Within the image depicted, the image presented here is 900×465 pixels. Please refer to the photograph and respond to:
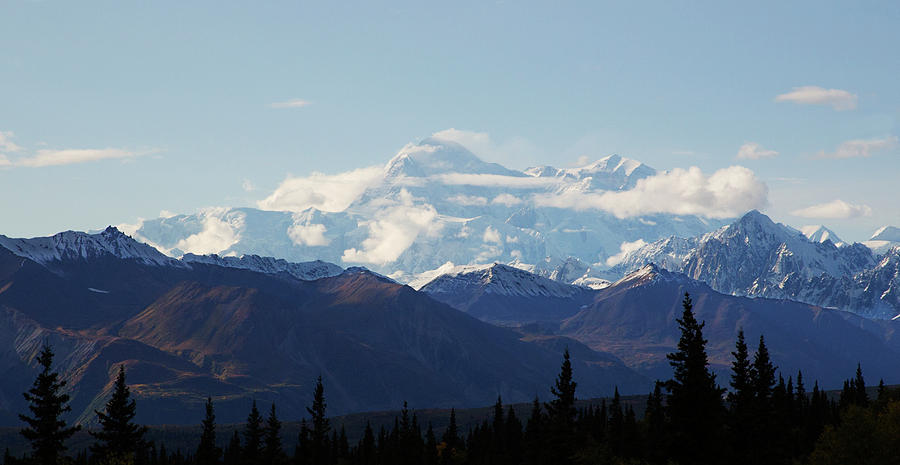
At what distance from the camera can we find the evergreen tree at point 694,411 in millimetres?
88125

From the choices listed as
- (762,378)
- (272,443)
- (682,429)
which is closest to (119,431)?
(272,443)

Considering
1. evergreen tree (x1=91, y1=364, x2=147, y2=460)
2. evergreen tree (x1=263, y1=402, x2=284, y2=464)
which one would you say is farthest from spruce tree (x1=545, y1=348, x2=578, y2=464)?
evergreen tree (x1=91, y1=364, x2=147, y2=460)

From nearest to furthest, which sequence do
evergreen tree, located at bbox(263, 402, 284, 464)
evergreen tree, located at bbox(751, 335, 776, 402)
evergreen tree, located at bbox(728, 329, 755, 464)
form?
evergreen tree, located at bbox(728, 329, 755, 464) → evergreen tree, located at bbox(263, 402, 284, 464) → evergreen tree, located at bbox(751, 335, 776, 402)

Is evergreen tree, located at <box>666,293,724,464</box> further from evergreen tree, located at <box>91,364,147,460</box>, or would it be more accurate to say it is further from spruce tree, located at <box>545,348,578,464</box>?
evergreen tree, located at <box>91,364,147,460</box>

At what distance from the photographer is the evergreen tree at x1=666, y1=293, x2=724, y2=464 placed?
88.1 m

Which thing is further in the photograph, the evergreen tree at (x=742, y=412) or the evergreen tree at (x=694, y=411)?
the evergreen tree at (x=742, y=412)

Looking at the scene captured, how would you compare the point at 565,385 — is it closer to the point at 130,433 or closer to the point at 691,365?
the point at 691,365

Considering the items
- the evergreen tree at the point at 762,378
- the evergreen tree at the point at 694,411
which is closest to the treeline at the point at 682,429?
the evergreen tree at the point at 694,411

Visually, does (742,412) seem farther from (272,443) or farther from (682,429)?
(272,443)

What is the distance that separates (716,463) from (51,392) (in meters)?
54.7

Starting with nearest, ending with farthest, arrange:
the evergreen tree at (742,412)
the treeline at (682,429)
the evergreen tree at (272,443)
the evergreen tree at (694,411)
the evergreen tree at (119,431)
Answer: the evergreen tree at (694,411) < the treeline at (682,429) < the evergreen tree at (742,412) < the evergreen tree at (119,431) < the evergreen tree at (272,443)

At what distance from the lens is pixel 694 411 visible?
88.6 metres

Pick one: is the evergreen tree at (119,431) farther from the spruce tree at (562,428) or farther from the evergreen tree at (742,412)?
the evergreen tree at (742,412)

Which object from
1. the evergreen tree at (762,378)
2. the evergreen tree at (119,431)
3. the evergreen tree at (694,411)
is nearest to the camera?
the evergreen tree at (694,411)
